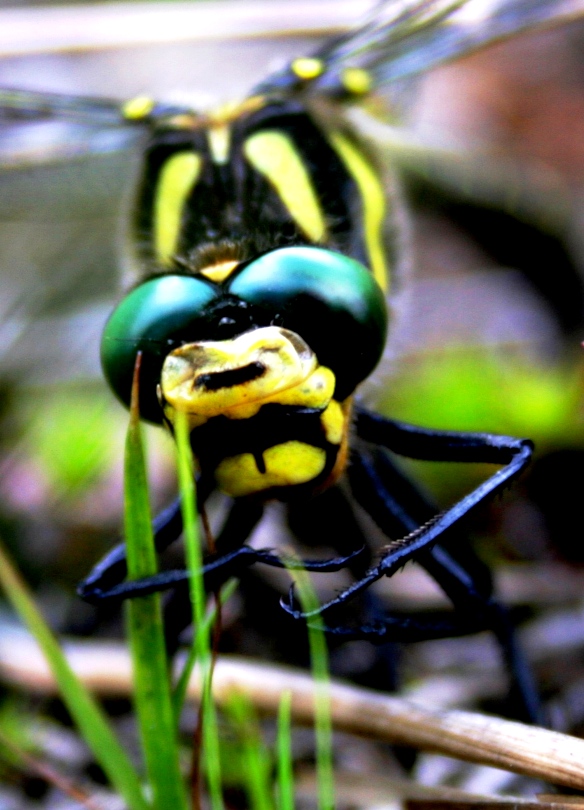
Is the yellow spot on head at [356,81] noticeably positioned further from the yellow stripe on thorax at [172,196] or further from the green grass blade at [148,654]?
the green grass blade at [148,654]

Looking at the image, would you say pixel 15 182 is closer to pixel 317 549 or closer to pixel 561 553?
pixel 317 549

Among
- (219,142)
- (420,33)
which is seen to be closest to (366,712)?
(219,142)

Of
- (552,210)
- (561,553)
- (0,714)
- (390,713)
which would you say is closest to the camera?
(390,713)

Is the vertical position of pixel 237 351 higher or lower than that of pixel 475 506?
higher

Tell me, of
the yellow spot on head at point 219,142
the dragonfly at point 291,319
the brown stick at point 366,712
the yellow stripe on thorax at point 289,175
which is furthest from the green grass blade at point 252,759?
the yellow spot on head at point 219,142

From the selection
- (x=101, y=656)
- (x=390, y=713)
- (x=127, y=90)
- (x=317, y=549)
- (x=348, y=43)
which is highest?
(x=348, y=43)

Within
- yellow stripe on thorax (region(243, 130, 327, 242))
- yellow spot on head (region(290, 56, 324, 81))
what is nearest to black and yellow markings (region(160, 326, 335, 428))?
yellow stripe on thorax (region(243, 130, 327, 242))

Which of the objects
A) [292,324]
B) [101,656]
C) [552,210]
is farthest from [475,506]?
[552,210]
